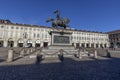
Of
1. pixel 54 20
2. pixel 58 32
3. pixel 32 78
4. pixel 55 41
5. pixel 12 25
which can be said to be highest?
pixel 12 25

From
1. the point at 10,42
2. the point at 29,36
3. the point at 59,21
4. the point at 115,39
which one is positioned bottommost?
the point at 10,42

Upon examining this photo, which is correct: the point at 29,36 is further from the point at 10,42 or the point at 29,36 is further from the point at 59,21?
the point at 59,21

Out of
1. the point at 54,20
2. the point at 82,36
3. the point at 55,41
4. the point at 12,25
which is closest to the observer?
the point at 55,41

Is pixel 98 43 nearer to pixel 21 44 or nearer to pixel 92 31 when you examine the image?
pixel 92 31

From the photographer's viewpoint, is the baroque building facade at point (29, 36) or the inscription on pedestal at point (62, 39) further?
the baroque building facade at point (29, 36)

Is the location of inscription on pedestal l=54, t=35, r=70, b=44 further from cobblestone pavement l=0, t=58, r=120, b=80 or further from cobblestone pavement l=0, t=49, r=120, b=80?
cobblestone pavement l=0, t=58, r=120, b=80

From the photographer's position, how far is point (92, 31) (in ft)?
237

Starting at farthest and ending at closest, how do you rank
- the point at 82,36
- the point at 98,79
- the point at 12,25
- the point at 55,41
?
the point at 82,36, the point at 12,25, the point at 55,41, the point at 98,79

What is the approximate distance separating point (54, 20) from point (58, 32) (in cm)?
353

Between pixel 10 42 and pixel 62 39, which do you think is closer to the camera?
pixel 62 39

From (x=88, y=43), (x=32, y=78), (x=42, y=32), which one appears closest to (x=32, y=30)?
(x=42, y=32)

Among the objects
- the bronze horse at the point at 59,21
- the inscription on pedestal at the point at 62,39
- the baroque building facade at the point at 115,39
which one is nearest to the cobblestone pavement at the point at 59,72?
the inscription on pedestal at the point at 62,39

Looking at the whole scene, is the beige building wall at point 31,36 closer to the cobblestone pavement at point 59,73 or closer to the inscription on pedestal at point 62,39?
the inscription on pedestal at point 62,39

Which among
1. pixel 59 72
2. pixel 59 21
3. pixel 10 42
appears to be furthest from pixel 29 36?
pixel 59 72
